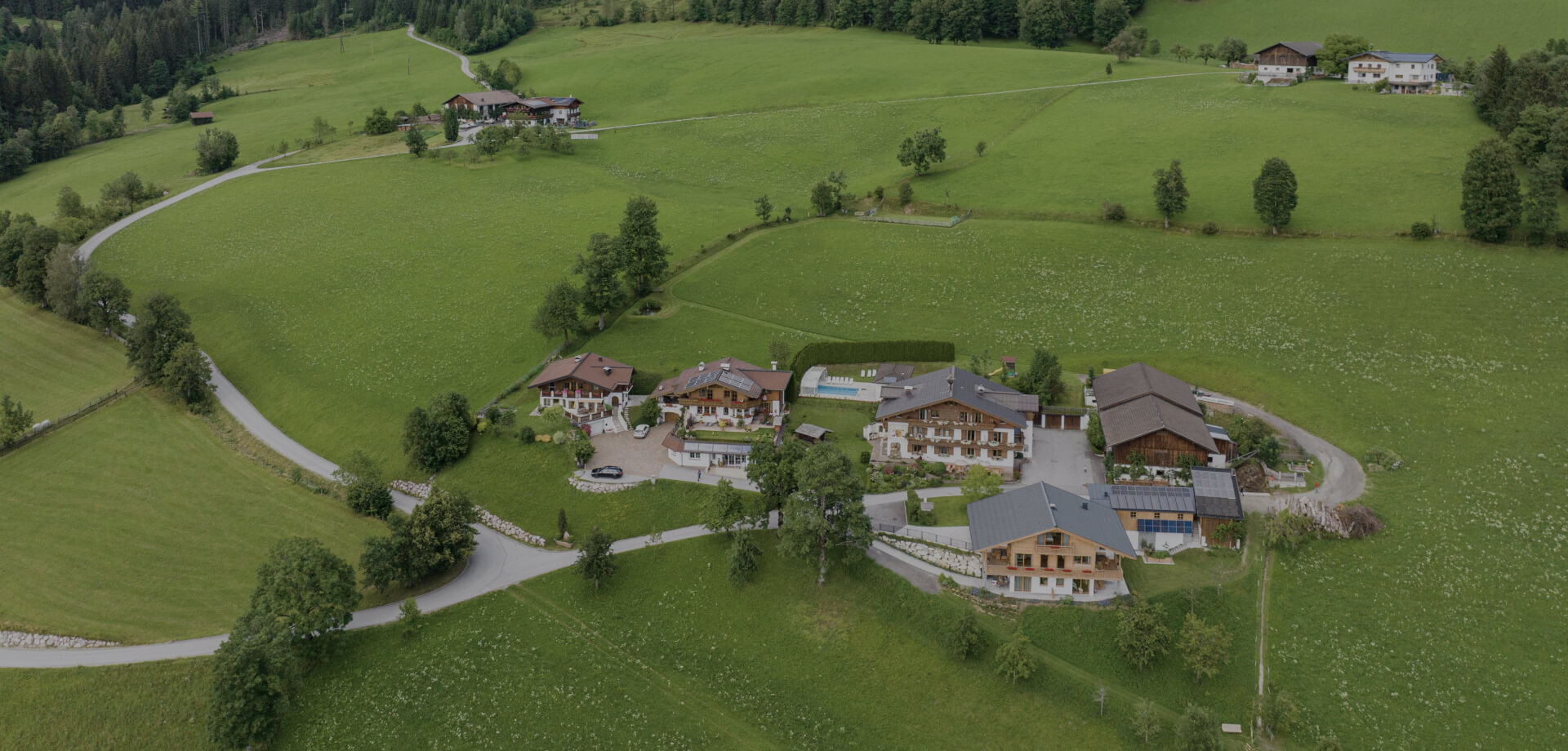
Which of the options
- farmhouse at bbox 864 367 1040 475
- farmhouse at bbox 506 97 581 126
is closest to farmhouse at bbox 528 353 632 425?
farmhouse at bbox 864 367 1040 475

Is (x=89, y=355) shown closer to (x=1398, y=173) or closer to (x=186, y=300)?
(x=186, y=300)

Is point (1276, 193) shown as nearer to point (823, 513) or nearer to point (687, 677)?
point (823, 513)

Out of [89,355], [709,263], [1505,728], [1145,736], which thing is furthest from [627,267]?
[1505,728]

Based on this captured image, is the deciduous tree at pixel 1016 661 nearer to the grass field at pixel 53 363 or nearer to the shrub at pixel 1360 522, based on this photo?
the shrub at pixel 1360 522

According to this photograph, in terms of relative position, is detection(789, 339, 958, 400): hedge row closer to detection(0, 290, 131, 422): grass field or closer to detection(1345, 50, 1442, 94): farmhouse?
detection(0, 290, 131, 422): grass field

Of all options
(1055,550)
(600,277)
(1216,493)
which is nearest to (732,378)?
(600,277)

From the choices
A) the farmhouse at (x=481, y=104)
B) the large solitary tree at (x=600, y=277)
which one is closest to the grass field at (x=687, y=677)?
the large solitary tree at (x=600, y=277)

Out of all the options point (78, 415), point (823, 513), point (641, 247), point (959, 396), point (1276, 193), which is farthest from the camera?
point (1276, 193)
